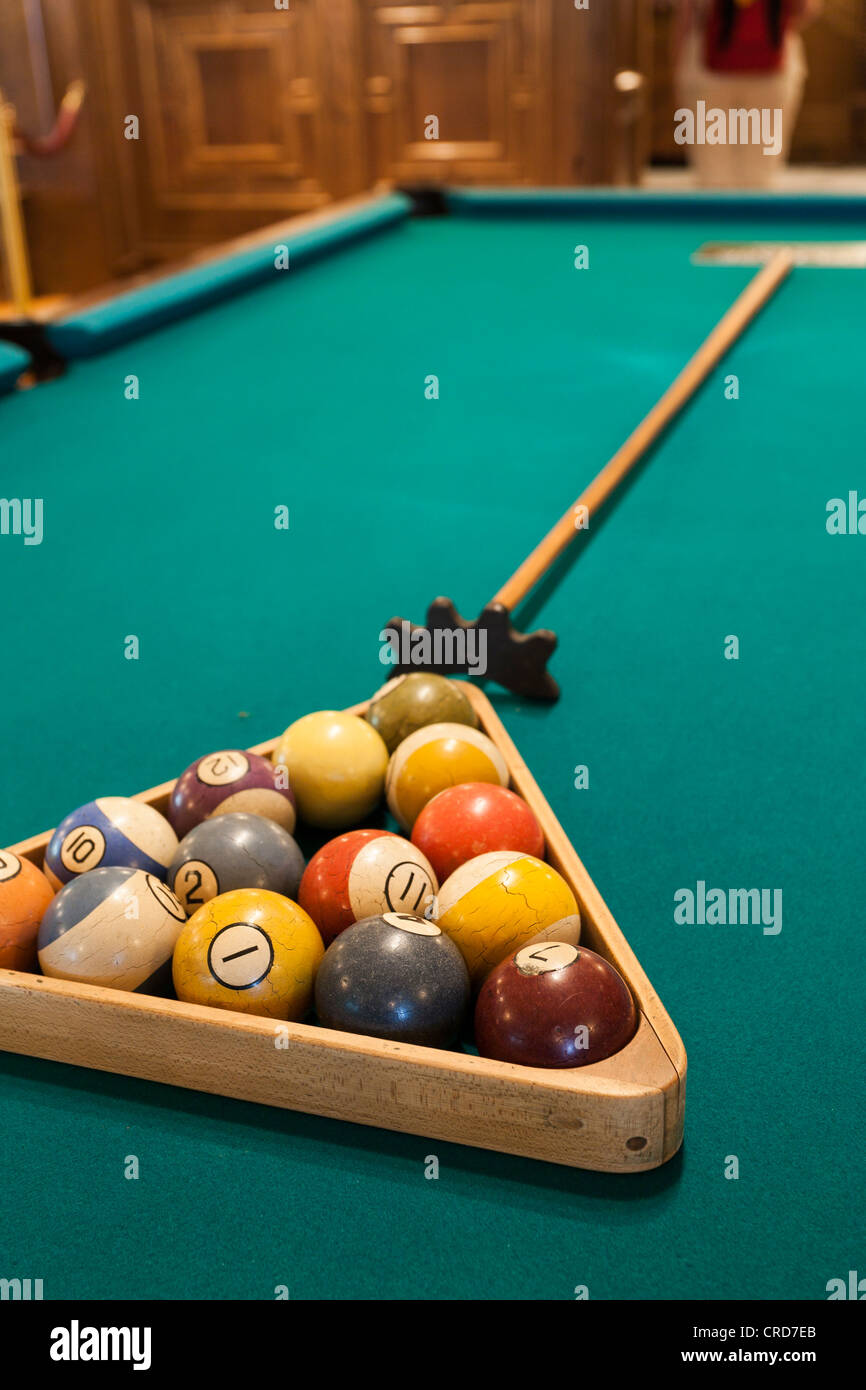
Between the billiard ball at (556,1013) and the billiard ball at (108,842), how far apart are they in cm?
42

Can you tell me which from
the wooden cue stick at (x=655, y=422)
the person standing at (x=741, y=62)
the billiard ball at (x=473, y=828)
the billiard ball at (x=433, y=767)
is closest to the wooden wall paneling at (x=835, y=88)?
the person standing at (x=741, y=62)

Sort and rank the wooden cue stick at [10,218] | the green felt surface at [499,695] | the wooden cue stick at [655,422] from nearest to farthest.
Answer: the green felt surface at [499,695]
the wooden cue stick at [655,422]
the wooden cue stick at [10,218]

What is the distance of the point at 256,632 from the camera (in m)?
2.12

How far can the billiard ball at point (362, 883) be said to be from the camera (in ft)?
4.34

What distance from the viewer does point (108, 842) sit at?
140cm

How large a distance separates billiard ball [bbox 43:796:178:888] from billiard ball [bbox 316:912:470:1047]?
0.28m

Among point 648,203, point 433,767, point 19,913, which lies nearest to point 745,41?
point 648,203

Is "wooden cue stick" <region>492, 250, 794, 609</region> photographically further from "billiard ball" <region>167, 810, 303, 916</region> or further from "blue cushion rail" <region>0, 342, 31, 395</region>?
"blue cushion rail" <region>0, 342, 31, 395</region>

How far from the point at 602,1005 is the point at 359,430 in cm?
209

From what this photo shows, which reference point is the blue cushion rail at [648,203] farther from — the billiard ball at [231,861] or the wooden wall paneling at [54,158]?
the billiard ball at [231,861]

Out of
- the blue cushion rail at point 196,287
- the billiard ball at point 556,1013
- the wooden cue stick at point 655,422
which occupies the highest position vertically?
the blue cushion rail at point 196,287

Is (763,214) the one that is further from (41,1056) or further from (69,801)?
(41,1056)

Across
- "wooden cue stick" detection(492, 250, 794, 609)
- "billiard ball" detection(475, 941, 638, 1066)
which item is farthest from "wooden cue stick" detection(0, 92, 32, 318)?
"billiard ball" detection(475, 941, 638, 1066)

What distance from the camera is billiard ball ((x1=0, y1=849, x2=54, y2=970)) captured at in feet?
4.26
